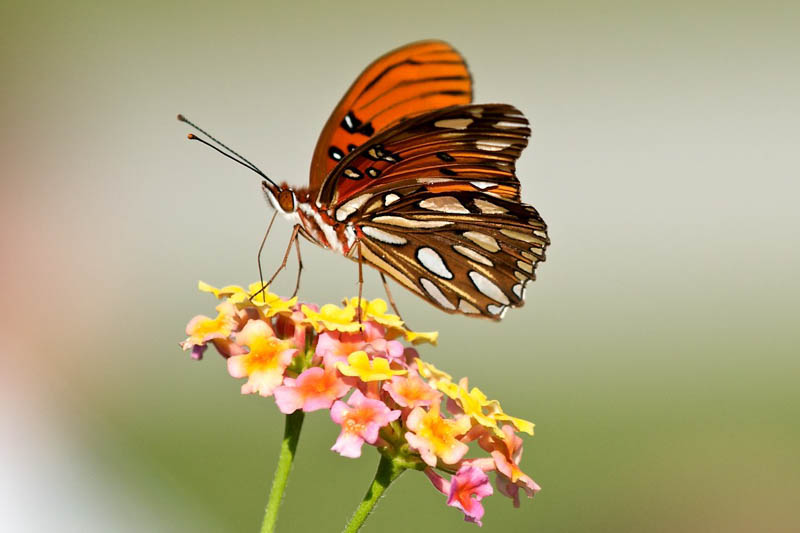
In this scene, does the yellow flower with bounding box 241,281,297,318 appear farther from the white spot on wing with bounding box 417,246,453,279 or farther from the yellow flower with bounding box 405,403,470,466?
the white spot on wing with bounding box 417,246,453,279

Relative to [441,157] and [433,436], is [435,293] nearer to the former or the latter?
[441,157]

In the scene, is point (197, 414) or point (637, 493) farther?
point (197, 414)

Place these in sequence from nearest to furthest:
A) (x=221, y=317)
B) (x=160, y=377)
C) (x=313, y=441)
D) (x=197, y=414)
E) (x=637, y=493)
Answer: (x=221, y=317) < (x=637, y=493) < (x=313, y=441) < (x=197, y=414) < (x=160, y=377)

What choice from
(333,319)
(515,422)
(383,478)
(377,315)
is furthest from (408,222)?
(383,478)

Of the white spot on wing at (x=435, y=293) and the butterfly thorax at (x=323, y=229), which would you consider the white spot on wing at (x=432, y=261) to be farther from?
the butterfly thorax at (x=323, y=229)

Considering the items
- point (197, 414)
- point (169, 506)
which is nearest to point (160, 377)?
point (197, 414)

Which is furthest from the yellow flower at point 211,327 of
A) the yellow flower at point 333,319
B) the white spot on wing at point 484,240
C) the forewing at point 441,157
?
the white spot on wing at point 484,240

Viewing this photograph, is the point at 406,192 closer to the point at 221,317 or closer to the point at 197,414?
the point at 221,317
